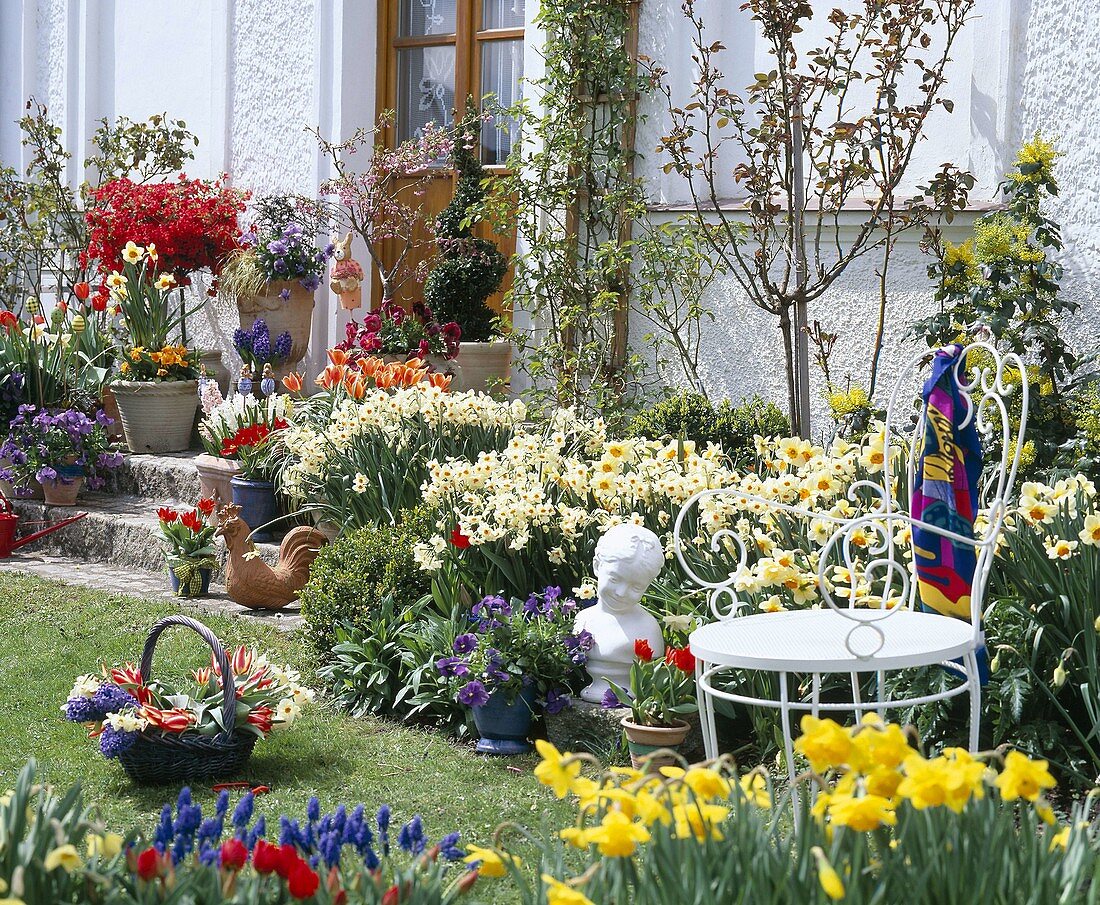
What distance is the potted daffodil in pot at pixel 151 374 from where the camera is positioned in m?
8.05

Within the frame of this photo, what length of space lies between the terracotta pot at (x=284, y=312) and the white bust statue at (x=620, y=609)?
4849 mm

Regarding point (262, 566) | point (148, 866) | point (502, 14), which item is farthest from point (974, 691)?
point (502, 14)

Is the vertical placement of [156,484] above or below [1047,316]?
below

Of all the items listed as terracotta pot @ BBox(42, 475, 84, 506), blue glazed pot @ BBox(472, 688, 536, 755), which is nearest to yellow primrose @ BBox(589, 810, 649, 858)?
blue glazed pot @ BBox(472, 688, 536, 755)

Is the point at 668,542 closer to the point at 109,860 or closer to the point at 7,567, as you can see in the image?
the point at 109,860

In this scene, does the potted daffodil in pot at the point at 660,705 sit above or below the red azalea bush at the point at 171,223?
below

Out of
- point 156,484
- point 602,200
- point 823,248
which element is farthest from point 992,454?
point 156,484

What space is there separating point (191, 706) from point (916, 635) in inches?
82.2

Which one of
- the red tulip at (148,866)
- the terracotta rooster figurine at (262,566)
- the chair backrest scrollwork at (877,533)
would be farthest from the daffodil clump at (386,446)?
the red tulip at (148,866)

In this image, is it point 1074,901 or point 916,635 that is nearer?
point 1074,901

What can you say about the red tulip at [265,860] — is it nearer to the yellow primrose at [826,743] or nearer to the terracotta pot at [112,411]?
the yellow primrose at [826,743]

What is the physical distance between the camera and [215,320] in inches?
372

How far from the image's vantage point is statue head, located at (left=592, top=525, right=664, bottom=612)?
12.8ft

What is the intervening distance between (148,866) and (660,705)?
2.15 m
